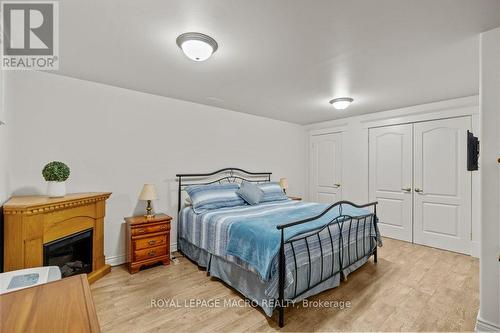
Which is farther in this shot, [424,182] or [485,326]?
[424,182]

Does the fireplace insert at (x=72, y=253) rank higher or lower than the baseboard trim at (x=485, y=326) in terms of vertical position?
higher

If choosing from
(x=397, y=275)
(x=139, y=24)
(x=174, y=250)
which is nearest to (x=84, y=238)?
(x=174, y=250)

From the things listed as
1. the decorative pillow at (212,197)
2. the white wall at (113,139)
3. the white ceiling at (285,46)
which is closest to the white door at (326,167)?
the white ceiling at (285,46)

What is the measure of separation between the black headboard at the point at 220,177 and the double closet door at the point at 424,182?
2.24 metres

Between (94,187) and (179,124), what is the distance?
148 centimetres

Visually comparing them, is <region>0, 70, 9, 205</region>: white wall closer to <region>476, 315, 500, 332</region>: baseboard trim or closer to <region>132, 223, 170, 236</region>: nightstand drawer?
<region>132, 223, 170, 236</region>: nightstand drawer

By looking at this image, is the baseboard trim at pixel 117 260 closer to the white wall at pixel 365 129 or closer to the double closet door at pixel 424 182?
the white wall at pixel 365 129

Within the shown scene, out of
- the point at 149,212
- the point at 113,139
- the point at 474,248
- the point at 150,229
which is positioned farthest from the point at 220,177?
the point at 474,248

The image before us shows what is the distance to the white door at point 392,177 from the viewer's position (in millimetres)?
4145

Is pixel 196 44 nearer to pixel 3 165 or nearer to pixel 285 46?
pixel 285 46

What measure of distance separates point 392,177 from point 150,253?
4222 millimetres

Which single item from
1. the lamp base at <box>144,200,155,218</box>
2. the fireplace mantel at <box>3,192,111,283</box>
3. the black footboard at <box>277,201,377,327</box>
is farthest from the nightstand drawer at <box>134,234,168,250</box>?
the black footboard at <box>277,201,377,327</box>

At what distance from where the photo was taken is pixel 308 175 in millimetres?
5828

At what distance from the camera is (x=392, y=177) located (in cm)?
433
